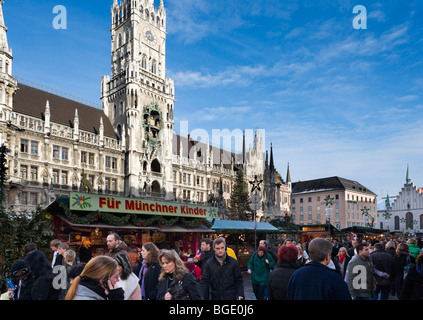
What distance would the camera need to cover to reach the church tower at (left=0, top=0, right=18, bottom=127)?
33.9 metres

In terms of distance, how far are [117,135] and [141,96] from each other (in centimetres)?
615

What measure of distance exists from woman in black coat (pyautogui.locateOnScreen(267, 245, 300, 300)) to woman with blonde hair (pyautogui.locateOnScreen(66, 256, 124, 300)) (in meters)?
2.48

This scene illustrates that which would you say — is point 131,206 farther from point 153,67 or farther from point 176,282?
point 153,67

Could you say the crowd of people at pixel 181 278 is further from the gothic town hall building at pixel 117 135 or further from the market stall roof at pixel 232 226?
the gothic town hall building at pixel 117 135

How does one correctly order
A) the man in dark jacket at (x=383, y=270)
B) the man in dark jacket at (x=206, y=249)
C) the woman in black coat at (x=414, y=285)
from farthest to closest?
the man in dark jacket at (x=383, y=270), the man in dark jacket at (x=206, y=249), the woman in black coat at (x=414, y=285)

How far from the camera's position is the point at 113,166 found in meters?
44.4

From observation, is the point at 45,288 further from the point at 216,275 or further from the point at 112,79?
the point at 112,79

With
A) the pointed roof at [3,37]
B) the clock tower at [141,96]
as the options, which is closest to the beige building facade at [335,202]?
the clock tower at [141,96]

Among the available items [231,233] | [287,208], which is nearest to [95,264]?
[231,233]

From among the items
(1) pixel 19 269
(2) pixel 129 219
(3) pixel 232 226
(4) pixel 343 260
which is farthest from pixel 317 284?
(3) pixel 232 226

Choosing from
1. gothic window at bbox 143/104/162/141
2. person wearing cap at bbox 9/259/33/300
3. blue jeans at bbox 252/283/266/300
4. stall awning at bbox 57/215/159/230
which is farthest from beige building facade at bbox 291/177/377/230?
person wearing cap at bbox 9/259/33/300

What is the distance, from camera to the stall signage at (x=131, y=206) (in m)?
17.9

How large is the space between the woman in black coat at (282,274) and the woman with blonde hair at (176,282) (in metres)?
1.15

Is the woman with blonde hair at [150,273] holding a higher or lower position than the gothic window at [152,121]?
lower
